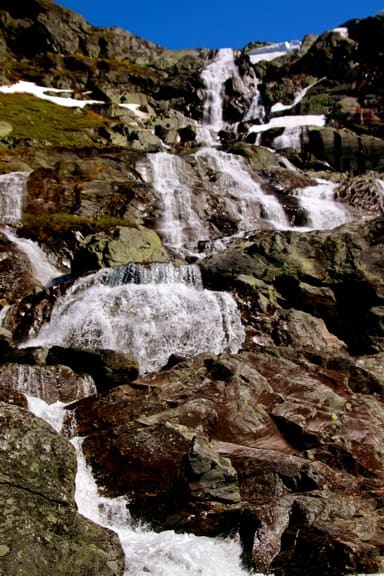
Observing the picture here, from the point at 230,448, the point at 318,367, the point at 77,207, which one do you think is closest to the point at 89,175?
the point at 77,207

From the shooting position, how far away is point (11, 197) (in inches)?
1634

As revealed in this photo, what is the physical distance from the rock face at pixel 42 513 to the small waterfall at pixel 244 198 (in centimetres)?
3527

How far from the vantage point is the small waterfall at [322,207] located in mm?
46188

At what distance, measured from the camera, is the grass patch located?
70.5 metres

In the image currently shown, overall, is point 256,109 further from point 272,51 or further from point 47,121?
point 47,121

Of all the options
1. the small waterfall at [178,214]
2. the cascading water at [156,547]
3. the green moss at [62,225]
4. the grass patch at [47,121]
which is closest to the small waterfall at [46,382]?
the cascading water at [156,547]

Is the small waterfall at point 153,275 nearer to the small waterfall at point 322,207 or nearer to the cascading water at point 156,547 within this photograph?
the cascading water at point 156,547

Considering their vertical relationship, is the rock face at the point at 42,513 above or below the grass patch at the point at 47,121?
below

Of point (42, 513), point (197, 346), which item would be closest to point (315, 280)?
point (197, 346)

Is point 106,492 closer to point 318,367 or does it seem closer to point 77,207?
point 318,367

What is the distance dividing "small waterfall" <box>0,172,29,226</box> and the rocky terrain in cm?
15

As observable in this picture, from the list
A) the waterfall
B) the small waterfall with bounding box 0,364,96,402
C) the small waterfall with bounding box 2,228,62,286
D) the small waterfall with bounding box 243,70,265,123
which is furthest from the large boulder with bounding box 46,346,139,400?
the small waterfall with bounding box 243,70,265,123

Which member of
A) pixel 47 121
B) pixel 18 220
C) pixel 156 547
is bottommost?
pixel 156 547

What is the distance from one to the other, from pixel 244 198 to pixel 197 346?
24477mm
